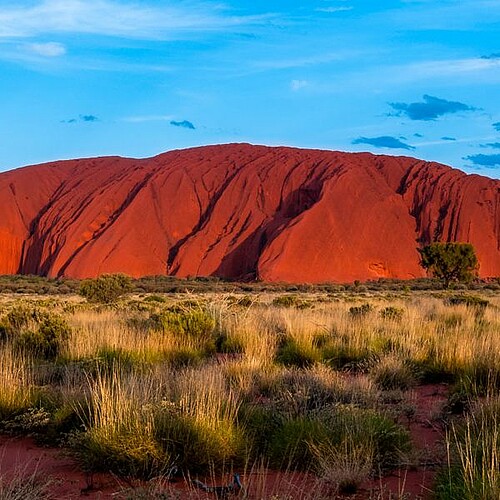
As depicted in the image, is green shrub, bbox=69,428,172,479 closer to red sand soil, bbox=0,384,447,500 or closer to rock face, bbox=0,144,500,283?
red sand soil, bbox=0,384,447,500

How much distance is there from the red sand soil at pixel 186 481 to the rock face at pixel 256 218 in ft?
173

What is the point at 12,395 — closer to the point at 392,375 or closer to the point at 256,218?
the point at 392,375

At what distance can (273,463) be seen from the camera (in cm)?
496

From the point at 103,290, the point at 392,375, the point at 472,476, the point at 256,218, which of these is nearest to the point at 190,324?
the point at 392,375

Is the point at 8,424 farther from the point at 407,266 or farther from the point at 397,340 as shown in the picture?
the point at 407,266

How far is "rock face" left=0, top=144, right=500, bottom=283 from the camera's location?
208ft

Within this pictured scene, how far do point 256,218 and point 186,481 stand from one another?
6297 cm

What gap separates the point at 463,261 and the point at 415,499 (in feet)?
135

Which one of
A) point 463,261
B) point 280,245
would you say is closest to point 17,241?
point 280,245

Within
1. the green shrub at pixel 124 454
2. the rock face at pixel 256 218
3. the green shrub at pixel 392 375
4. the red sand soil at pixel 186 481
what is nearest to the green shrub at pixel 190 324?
the green shrub at pixel 392 375

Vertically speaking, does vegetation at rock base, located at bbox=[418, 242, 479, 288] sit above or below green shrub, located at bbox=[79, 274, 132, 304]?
above

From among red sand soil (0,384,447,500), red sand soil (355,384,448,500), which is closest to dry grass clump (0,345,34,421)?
red sand soil (0,384,447,500)

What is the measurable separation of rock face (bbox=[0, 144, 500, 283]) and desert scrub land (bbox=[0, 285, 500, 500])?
4818 centimetres

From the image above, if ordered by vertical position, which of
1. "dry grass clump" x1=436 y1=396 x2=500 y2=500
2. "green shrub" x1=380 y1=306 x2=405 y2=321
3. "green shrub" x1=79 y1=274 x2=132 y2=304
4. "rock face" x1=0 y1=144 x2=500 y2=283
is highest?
"rock face" x1=0 y1=144 x2=500 y2=283
